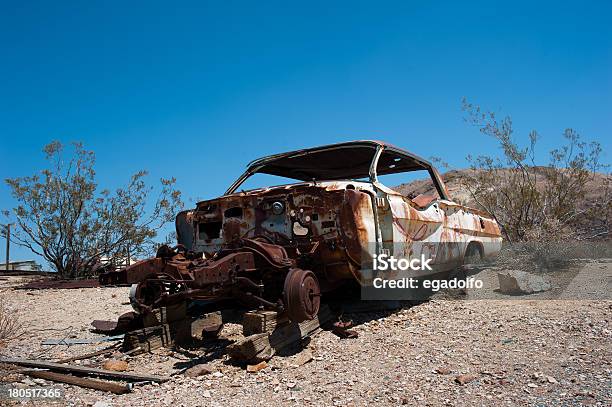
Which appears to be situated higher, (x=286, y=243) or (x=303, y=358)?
(x=286, y=243)

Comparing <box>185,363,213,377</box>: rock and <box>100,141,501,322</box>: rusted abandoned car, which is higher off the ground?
<box>100,141,501,322</box>: rusted abandoned car

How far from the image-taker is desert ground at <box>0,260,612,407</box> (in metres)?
3.08

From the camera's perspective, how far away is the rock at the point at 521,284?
20.2 feet

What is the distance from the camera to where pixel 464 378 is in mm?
3254

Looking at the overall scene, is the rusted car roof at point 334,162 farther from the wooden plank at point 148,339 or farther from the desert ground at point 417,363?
the wooden plank at point 148,339

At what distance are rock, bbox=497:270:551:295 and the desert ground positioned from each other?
0.37 meters

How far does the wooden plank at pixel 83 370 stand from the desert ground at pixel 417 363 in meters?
0.12

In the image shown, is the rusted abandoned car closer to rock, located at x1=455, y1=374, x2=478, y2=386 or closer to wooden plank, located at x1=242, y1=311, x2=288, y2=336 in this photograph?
wooden plank, located at x1=242, y1=311, x2=288, y2=336

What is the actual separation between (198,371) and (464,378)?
2.02m

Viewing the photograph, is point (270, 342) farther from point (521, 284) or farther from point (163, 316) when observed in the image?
point (521, 284)

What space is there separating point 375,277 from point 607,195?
9.40 metres

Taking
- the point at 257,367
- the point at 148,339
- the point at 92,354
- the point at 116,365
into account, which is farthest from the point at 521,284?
the point at 92,354

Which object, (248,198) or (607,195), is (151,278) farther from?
(607,195)

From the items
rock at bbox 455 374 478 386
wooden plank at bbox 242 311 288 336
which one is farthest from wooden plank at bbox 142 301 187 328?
rock at bbox 455 374 478 386
